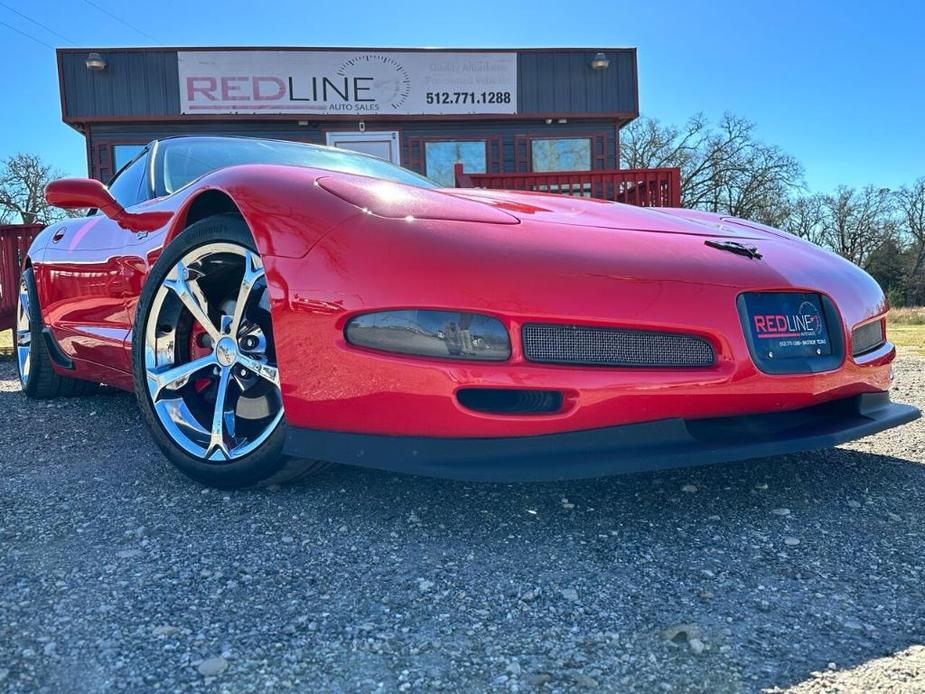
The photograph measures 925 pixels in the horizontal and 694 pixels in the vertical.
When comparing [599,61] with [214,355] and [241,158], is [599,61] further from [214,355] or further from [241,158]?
[214,355]

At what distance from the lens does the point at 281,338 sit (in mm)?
1806

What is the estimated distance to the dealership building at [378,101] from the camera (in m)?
10.4

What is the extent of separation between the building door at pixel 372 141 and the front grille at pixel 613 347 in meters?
9.81

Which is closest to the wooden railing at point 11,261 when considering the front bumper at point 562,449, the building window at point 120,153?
the building window at point 120,153

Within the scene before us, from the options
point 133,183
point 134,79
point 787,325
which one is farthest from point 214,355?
point 134,79

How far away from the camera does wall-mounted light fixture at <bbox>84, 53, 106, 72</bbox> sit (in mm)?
10094

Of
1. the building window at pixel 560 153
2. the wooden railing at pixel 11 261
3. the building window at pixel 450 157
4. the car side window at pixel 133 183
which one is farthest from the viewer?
the building window at pixel 560 153

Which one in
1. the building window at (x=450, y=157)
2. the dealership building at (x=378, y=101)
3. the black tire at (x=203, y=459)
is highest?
the dealership building at (x=378, y=101)

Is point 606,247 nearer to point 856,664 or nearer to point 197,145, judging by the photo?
point 856,664

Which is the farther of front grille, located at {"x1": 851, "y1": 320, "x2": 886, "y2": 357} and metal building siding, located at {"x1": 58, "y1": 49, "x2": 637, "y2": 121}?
metal building siding, located at {"x1": 58, "y1": 49, "x2": 637, "y2": 121}

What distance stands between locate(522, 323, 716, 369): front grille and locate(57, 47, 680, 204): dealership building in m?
8.79

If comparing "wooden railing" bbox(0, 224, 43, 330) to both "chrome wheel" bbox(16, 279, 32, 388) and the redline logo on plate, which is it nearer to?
"chrome wheel" bbox(16, 279, 32, 388)

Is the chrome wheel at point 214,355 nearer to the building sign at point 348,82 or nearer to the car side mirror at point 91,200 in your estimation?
the car side mirror at point 91,200

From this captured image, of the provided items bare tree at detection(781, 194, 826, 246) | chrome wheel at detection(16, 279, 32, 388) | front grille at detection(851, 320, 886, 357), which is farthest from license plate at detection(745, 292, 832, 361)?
bare tree at detection(781, 194, 826, 246)
